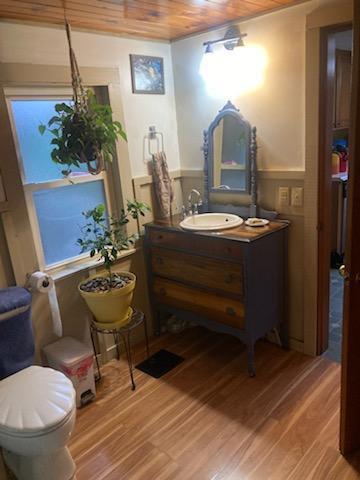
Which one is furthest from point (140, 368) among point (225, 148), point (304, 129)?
point (304, 129)

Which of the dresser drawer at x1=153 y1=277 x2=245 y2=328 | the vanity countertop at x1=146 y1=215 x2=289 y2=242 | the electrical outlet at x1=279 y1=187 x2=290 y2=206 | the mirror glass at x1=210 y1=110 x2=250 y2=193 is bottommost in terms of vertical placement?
the dresser drawer at x1=153 y1=277 x2=245 y2=328

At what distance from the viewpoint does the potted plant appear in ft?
7.48

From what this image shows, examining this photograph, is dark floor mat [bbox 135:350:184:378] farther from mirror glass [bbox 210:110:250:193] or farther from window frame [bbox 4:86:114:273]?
mirror glass [bbox 210:110:250:193]

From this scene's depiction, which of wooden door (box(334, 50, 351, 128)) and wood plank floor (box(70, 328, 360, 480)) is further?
wooden door (box(334, 50, 351, 128))

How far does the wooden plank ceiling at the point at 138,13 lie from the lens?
188 centimetres

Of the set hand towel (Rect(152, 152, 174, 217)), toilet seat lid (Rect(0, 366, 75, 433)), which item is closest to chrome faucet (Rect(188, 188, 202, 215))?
hand towel (Rect(152, 152, 174, 217))

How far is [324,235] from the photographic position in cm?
237

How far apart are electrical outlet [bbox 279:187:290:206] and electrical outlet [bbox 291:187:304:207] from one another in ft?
0.11

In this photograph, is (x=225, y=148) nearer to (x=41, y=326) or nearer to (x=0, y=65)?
(x=0, y=65)

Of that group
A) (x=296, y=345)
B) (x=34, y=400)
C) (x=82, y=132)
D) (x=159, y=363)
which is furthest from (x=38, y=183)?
(x=296, y=345)

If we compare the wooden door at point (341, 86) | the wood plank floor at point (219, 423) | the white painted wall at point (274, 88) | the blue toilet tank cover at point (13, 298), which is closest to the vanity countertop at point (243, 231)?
the white painted wall at point (274, 88)

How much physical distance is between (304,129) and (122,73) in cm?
122

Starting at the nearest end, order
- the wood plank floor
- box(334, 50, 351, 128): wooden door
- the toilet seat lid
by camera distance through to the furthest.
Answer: the toilet seat lid
the wood plank floor
box(334, 50, 351, 128): wooden door

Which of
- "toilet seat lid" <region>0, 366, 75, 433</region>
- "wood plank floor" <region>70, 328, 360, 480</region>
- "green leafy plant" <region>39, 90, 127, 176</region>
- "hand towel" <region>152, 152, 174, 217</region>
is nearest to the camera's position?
"toilet seat lid" <region>0, 366, 75, 433</region>
